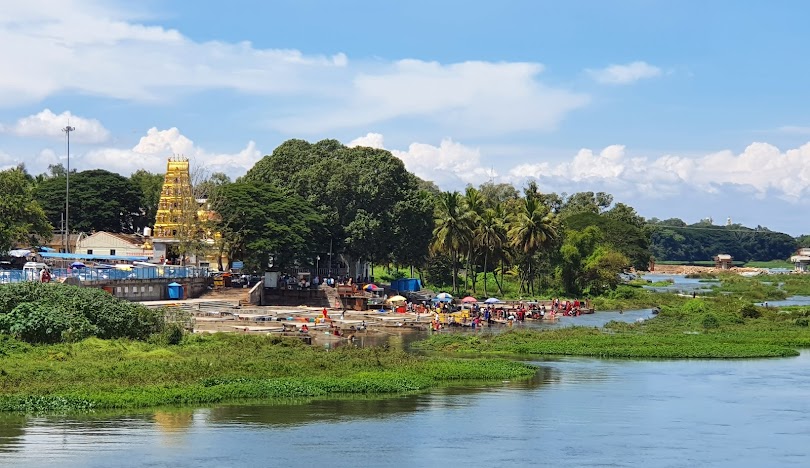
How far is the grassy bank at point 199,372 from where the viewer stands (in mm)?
40062

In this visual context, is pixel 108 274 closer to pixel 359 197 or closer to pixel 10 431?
pixel 359 197

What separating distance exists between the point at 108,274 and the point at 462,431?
44024 mm

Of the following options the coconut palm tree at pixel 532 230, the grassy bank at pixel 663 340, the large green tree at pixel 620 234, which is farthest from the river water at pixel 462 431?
the large green tree at pixel 620 234

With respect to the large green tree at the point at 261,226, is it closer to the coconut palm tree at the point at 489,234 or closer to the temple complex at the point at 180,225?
the temple complex at the point at 180,225

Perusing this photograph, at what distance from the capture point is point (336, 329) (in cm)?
6894

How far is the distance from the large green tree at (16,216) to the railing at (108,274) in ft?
22.4

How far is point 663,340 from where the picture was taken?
222 feet

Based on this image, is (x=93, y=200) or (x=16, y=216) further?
(x=93, y=200)

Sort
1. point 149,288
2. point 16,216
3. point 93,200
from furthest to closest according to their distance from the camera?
point 93,200, point 16,216, point 149,288

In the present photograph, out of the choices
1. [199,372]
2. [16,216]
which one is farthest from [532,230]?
[199,372]

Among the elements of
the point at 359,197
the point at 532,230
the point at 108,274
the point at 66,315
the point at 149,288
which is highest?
the point at 359,197

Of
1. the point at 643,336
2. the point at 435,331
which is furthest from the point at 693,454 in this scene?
the point at 435,331

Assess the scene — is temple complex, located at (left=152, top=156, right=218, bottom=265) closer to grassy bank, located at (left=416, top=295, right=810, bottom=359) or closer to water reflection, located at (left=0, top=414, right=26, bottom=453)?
grassy bank, located at (left=416, top=295, right=810, bottom=359)

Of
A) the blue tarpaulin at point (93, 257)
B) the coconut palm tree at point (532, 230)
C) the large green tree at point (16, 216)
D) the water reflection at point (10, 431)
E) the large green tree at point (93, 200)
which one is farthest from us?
the large green tree at point (93, 200)
